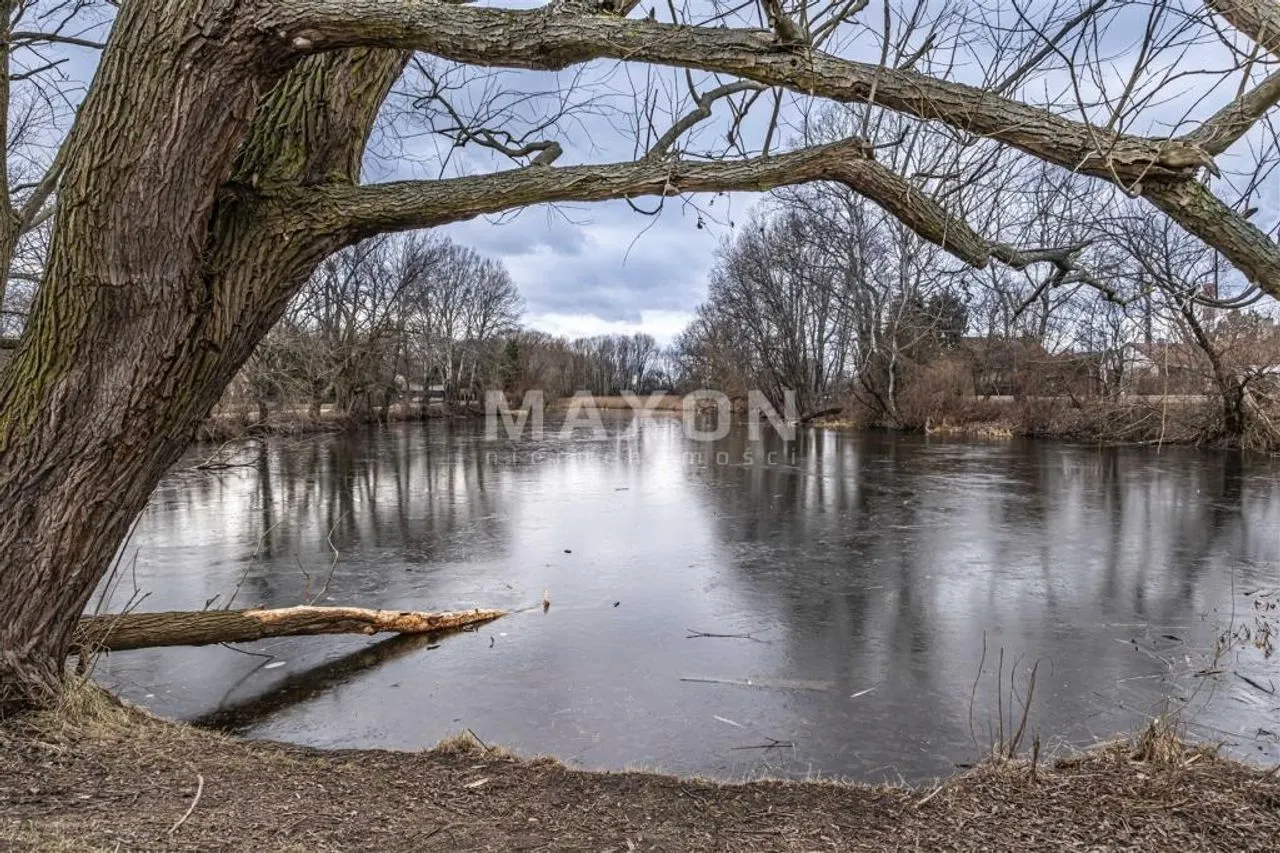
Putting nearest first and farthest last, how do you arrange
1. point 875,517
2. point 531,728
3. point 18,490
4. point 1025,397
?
1. point 18,490
2. point 531,728
3. point 875,517
4. point 1025,397

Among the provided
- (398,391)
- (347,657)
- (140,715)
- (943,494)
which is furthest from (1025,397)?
(398,391)

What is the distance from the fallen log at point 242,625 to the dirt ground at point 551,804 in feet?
3.64

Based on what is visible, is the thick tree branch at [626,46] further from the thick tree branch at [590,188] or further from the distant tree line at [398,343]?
the distant tree line at [398,343]

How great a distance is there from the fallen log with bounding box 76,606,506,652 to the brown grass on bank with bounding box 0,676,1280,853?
3.51 feet

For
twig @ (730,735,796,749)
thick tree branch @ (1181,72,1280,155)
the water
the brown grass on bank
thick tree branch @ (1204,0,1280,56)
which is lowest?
twig @ (730,735,796,749)

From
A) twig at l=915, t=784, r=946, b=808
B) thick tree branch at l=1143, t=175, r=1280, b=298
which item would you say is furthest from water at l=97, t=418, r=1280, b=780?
thick tree branch at l=1143, t=175, r=1280, b=298

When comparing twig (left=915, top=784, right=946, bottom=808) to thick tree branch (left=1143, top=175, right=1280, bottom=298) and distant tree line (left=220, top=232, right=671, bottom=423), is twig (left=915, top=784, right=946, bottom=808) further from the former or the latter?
distant tree line (left=220, top=232, right=671, bottom=423)

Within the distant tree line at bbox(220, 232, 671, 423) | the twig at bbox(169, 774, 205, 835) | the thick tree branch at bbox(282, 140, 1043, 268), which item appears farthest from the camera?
the distant tree line at bbox(220, 232, 671, 423)

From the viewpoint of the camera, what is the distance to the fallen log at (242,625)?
4170mm

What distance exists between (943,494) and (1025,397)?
14023mm

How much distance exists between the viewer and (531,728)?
418 cm

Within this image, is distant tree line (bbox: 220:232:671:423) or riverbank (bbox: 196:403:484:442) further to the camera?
distant tree line (bbox: 220:232:671:423)

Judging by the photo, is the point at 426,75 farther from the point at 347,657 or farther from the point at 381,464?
the point at 381,464

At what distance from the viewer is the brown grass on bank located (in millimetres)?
2293
